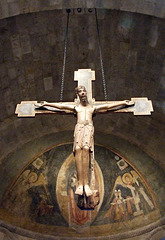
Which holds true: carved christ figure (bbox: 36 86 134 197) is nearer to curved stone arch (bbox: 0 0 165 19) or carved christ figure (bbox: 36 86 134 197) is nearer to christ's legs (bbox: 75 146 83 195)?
christ's legs (bbox: 75 146 83 195)

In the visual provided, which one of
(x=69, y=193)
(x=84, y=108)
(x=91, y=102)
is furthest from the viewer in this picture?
(x=69, y=193)

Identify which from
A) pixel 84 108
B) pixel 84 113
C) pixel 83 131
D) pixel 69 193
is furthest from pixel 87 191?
pixel 69 193

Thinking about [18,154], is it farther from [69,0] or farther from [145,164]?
[69,0]

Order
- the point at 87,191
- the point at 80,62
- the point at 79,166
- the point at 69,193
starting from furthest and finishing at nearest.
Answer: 1. the point at 69,193
2. the point at 80,62
3. the point at 79,166
4. the point at 87,191

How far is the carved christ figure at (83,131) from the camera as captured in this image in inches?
190

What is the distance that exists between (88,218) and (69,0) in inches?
253

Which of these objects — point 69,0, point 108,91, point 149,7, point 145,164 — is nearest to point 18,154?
point 108,91

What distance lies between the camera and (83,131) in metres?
5.33

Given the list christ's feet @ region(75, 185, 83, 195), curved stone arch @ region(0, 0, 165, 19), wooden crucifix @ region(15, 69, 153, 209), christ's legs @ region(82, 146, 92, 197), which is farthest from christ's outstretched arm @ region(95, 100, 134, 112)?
curved stone arch @ region(0, 0, 165, 19)

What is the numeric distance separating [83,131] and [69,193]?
5.16 meters

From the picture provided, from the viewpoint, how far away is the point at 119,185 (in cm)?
996

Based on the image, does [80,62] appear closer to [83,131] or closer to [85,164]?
[83,131]

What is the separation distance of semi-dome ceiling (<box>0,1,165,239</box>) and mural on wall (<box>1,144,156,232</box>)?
1.71ft

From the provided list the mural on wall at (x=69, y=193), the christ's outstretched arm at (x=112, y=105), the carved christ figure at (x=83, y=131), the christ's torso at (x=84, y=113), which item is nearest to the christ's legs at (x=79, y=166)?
the carved christ figure at (x=83, y=131)
